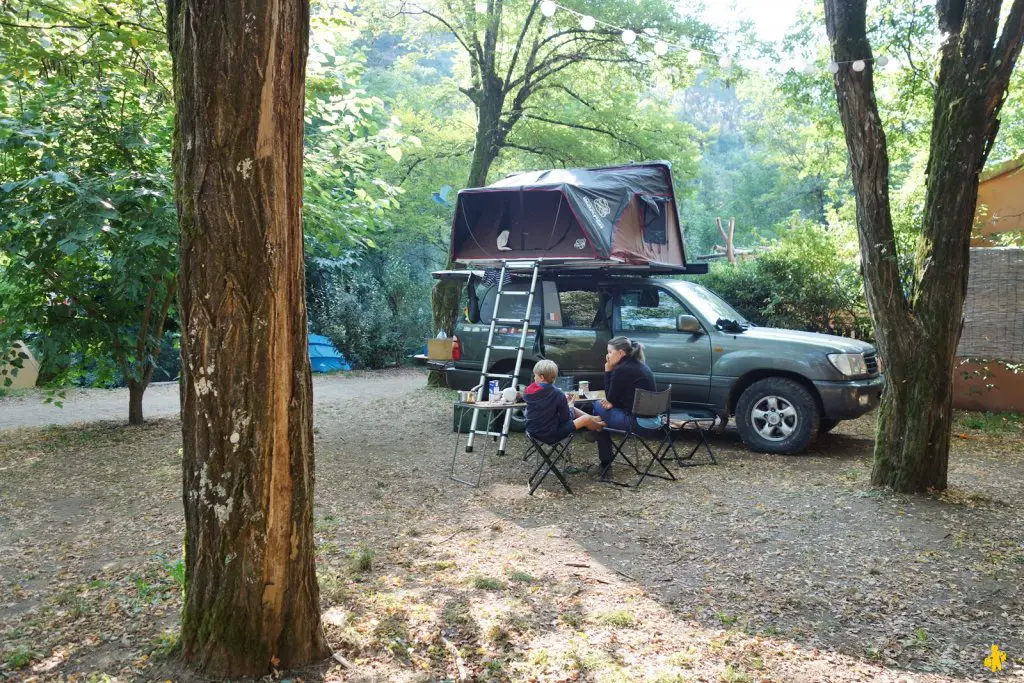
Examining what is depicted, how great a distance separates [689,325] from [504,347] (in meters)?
2.11

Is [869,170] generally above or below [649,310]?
above

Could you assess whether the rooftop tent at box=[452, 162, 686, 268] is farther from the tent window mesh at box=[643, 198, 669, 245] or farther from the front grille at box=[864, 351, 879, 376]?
the front grille at box=[864, 351, 879, 376]

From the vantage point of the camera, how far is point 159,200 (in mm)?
8602

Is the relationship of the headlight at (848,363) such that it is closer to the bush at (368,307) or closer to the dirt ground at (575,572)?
the dirt ground at (575,572)

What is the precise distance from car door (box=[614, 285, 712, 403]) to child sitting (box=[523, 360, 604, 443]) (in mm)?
2256

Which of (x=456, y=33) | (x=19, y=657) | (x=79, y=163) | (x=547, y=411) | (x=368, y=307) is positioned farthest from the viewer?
(x=368, y=307)

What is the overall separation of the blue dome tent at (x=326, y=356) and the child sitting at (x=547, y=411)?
1212 cm

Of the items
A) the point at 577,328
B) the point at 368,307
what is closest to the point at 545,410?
the point at 577,328

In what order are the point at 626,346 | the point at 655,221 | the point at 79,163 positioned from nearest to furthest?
the point at 626,346 < the point at 79,163 < the point at 655,221

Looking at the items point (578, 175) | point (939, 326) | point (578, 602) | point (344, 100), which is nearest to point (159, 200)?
point (344, 100)

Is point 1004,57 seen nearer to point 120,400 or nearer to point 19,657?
point 19,657

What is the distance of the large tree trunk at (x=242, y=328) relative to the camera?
3.37 metres

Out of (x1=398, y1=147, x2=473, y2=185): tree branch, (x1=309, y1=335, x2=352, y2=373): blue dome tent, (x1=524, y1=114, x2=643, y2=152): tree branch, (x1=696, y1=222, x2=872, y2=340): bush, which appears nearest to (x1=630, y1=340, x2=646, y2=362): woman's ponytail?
(x1=696, y1=222, x2=872, y2=340): bush

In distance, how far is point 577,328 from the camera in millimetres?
9922
